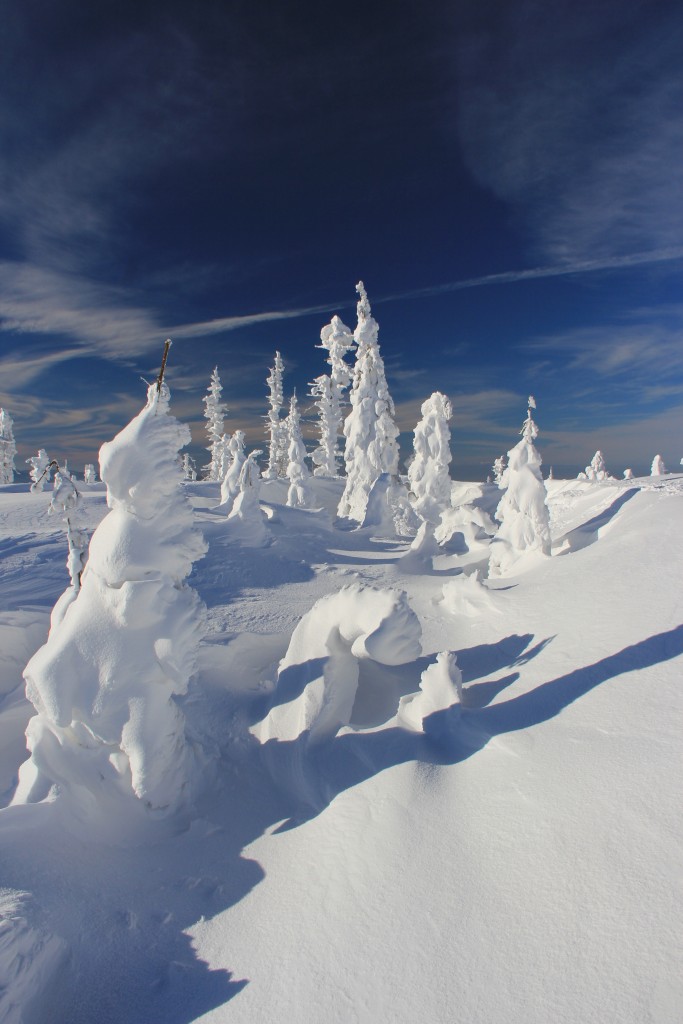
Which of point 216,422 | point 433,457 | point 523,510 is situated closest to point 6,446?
point 216,422

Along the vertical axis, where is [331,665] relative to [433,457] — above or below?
below

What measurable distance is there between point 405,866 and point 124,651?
144 inches

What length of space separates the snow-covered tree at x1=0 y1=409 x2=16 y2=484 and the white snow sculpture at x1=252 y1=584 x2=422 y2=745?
159 feet

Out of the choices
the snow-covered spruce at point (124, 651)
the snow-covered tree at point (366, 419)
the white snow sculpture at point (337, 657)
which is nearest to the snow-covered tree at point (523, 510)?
the white snow sculpture at point (337, 657)

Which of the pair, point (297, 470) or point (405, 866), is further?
point (297, 470)

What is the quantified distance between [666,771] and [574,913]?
1.56 m

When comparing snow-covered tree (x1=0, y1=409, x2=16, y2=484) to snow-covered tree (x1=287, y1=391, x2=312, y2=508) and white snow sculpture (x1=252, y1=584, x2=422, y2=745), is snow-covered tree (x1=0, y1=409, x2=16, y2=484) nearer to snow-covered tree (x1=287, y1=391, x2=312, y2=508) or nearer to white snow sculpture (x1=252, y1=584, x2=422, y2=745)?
snow-covered tree (x1=287, y1=391, x2=312, y2=508)

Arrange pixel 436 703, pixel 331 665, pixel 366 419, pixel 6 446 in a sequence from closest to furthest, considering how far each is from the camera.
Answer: pixel 436 703 → pixel 331 665 → pixel 366 419 → pixel 6 446

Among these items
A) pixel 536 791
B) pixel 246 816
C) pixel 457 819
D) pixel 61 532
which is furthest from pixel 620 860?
pixel 61 532

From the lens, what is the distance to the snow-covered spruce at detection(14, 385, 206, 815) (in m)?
5.89

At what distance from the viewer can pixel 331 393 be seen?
42625mm

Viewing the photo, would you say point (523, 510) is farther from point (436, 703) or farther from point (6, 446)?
point (6, 446)

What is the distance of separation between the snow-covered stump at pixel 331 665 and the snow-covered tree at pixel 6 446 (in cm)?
4853

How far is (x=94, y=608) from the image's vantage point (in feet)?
19.8
